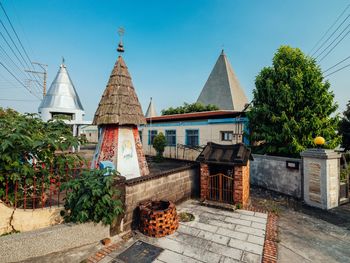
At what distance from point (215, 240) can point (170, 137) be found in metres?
13.8

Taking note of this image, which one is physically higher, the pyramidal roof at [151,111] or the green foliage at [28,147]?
the pyramidal roof at [151,111]

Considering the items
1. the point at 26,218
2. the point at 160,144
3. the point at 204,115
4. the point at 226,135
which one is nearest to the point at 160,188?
the point at 26,218

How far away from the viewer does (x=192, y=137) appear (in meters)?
16.2

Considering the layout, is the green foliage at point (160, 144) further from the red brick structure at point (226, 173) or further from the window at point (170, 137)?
the red brick structure at point (226, 173)

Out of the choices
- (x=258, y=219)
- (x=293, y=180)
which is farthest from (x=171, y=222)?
(x=293, y=180)

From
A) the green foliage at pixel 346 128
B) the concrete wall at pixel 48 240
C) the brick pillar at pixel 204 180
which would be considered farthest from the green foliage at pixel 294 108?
the concrete wall at pixel 48 240

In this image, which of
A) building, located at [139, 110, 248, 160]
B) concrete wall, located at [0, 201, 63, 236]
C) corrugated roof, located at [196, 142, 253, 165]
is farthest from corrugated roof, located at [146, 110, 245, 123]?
concrete wall, located at [0, 201, 63, 236]

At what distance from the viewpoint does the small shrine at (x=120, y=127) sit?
24.3 ft

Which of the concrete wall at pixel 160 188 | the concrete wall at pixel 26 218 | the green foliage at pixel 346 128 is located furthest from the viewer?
the green foliage at pixel 346 128

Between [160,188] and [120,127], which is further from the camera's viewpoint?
[120,127]

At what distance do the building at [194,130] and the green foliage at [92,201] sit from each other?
10.4 meters

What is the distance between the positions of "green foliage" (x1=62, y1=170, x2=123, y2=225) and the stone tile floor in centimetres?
88

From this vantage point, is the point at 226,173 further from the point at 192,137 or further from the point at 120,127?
the point at 192,137

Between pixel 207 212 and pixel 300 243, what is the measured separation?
107 inches
